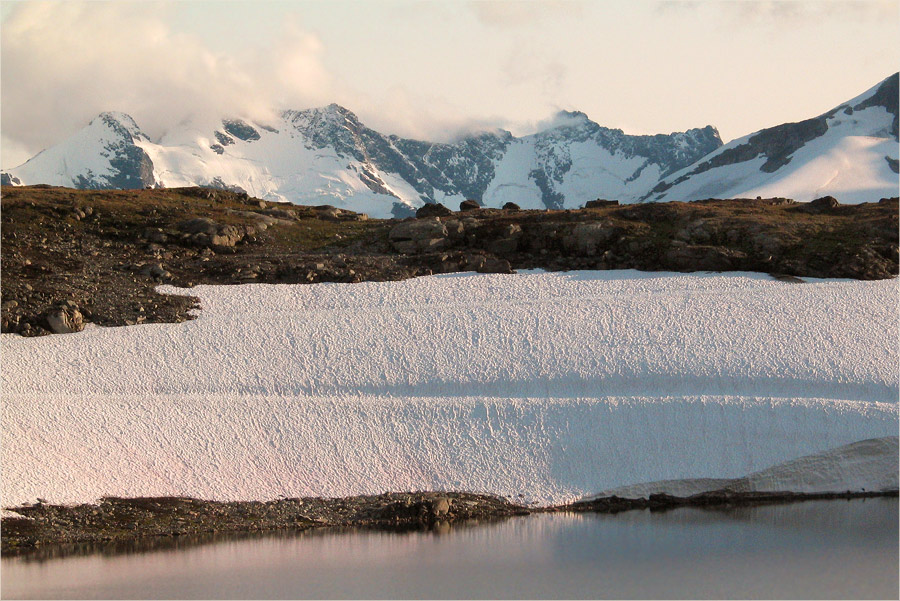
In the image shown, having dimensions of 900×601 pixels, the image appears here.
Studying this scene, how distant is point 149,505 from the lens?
188ft

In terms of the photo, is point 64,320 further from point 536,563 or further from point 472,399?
point 536,563

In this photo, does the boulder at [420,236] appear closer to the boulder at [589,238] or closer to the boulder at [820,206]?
the boulder at [589,238]

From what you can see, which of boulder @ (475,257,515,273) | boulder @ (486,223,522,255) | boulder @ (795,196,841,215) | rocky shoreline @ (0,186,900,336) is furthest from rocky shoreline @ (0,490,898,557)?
boulder @ (795,196,841,215)

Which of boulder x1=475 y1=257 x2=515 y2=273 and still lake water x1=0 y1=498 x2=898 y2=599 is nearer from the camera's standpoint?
still lake water x1=0 y1=498 x2=898 y2=599

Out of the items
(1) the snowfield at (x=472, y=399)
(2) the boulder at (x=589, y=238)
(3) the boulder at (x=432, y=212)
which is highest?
→ (3) the boulder at (x=432, y=212)

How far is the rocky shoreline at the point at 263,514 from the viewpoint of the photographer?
54469 millimetres

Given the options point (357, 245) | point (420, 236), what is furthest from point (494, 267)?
point (357, 245)

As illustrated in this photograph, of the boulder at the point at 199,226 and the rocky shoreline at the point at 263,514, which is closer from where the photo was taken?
the rocky shoreline at the point at 263,514

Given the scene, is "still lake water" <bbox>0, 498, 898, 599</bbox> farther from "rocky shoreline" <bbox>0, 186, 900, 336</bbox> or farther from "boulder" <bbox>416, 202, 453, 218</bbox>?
"boulder" <bbox>416, 202, 453, 218</bbox>

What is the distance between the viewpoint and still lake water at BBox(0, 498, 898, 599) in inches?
1757

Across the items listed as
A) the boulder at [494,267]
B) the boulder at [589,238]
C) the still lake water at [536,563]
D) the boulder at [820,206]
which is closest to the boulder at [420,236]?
the boulder at [494,267]

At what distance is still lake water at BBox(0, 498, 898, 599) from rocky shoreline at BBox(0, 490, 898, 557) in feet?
5.64

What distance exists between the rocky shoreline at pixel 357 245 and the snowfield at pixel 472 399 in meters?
7.85

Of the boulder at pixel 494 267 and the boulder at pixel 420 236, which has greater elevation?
the boulder at pixel 420 236
